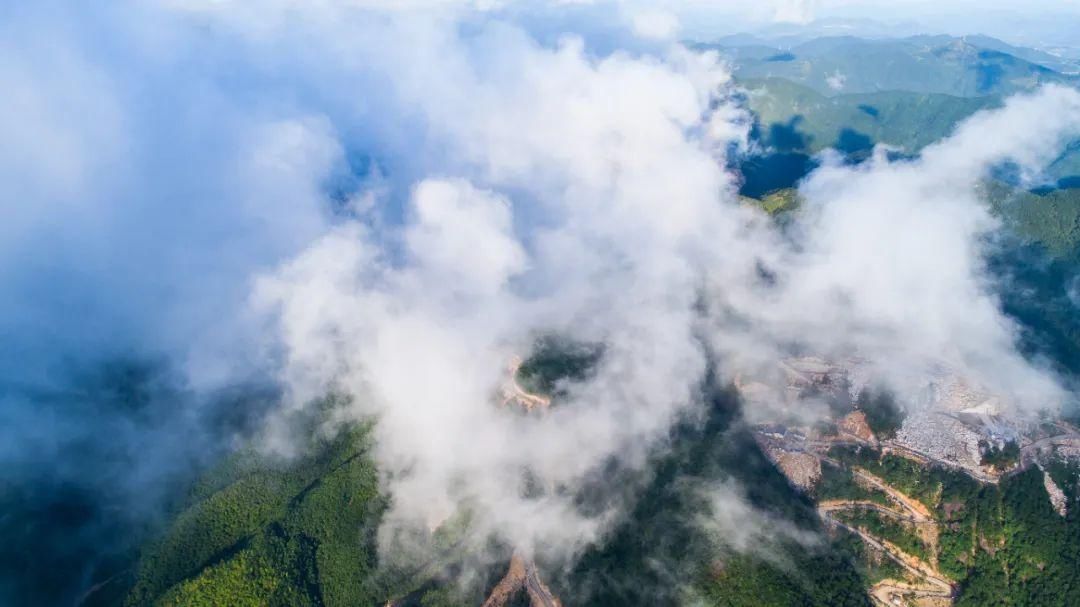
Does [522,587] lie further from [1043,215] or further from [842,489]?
[1043,215]

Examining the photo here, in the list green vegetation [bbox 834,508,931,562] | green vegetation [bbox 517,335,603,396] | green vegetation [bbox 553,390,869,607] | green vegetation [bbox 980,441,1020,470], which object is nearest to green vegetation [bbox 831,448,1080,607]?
green vegetation [bbox 834,508,931,562]

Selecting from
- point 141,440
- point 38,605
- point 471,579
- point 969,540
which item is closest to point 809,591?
point 969,540

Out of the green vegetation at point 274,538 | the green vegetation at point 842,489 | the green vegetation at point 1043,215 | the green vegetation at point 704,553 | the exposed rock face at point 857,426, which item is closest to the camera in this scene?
the green vegetation at point 704,553

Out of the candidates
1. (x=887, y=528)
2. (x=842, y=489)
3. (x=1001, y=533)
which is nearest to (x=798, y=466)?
(x=842, y=489)

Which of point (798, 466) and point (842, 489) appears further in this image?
point (798, 466)

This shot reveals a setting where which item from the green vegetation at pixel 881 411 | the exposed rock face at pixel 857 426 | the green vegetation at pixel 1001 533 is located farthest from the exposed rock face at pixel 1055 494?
the exposed rock face at pixel 857 426

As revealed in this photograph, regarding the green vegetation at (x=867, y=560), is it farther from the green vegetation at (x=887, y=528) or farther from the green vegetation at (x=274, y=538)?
the green vegetation at (x=274, y=538)

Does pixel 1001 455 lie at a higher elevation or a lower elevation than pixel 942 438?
lower
